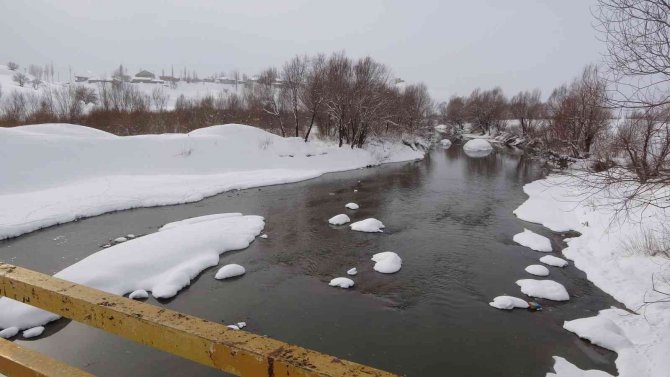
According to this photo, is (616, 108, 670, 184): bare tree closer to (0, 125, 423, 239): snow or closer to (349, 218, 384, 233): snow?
(349, 218, 384, 233): snow

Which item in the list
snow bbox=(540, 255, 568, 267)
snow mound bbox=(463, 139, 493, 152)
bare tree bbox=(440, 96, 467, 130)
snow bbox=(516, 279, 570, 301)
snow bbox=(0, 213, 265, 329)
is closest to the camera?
snow bbox=(0, 213, 265, 329)

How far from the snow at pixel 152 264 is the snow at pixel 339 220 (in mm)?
3252

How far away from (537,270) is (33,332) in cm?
1254

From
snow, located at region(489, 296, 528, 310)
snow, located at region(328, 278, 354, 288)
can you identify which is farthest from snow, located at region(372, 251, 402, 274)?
snow, located at region(489, 296, 528, 310)

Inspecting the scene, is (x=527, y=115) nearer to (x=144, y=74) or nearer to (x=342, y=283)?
(x=342, y=283)

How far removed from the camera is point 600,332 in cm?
812

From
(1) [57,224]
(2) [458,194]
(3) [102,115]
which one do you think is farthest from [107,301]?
(3) [102,115]

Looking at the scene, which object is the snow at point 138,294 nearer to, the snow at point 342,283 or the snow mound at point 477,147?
the snow at point 342,283

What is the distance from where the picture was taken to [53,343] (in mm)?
7840

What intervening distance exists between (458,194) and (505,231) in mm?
6827

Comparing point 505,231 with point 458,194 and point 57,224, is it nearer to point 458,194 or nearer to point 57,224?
point 458,194

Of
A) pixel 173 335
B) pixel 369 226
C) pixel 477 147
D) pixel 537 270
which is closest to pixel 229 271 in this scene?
pixel 369 226

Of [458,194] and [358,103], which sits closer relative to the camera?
[458,194]

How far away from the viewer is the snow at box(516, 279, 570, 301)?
9969mm
